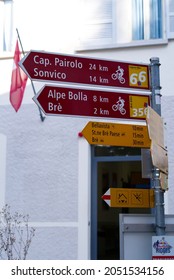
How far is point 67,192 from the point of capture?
A: 9.09 meters

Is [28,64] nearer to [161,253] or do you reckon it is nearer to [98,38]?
[161,253]

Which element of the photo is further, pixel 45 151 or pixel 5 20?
pixel 5 20

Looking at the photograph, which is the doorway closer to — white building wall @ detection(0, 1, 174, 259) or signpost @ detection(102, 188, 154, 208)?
white building wall @ detection(0, 1, 174, 259)

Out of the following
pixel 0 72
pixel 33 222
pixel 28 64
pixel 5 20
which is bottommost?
pixel 33 222

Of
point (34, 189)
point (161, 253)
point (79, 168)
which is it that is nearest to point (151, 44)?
point (79, 168)

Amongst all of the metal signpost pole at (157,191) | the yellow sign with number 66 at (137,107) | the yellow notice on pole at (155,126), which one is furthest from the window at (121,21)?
the yellow notice on pole at (155,126)

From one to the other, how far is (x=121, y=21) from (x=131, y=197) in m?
5.33

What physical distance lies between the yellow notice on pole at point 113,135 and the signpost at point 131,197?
1.66ft

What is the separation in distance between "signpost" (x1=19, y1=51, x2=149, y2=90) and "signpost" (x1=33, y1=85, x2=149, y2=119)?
4.2 inches

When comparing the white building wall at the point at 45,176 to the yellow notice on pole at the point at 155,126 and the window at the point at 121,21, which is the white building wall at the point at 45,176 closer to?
the window at the point at 121,21

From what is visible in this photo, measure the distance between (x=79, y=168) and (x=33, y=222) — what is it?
1298mm

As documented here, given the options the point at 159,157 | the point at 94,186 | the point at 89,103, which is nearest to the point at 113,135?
the point at 89,103

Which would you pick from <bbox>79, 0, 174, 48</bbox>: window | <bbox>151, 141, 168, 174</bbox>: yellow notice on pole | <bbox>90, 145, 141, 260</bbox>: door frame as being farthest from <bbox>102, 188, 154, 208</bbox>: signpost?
<bbox>79, 0, 174, 48</bbox>: window

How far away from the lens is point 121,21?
31.7 ft
